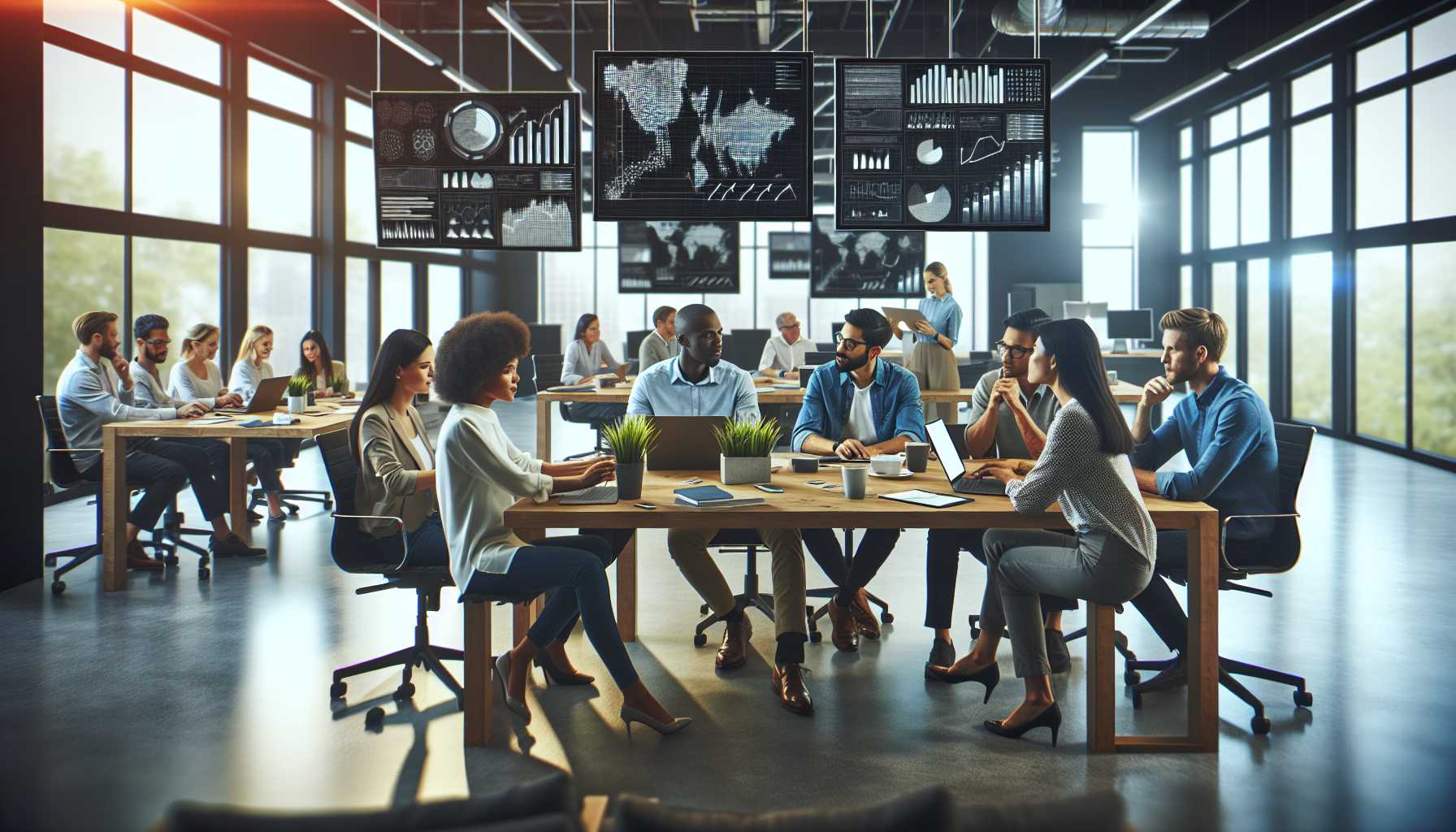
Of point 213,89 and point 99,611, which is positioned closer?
point 99,611

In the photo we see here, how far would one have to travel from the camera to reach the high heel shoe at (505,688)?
11.7ft

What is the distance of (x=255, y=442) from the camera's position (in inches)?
280

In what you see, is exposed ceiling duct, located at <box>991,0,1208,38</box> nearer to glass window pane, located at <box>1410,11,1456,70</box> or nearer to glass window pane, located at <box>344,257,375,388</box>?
glass window pane, located at <box>1410,11,1456,70</box>

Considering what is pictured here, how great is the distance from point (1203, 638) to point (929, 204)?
245 cm

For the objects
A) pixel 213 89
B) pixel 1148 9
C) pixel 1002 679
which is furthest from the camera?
pixel 213 89

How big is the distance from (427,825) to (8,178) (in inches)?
206

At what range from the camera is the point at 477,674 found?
11.0 feet

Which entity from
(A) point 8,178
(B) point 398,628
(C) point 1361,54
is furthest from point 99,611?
(C) point 1361,54

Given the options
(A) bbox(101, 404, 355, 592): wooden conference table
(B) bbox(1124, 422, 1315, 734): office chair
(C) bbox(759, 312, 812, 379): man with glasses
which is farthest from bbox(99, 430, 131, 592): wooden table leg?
(C) bbox(759, 312, 812, 379): man with glasses

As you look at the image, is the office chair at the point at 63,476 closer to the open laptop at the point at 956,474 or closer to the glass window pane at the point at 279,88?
the open laptop at the point at 956,474

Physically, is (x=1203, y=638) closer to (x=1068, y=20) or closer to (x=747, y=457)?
(x=747, y=457)

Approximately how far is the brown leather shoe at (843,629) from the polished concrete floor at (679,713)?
0.07 meters

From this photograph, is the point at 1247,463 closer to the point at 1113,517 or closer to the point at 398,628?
the point at 1113,517

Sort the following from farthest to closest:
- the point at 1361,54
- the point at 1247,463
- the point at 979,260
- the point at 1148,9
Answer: the point at 979,260, the point at 1361,54, the point at 1148,9, the point at 1247,463
